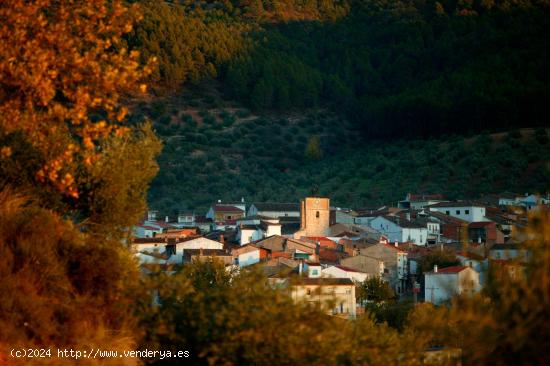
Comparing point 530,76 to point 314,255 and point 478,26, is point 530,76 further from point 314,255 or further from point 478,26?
point 314,255

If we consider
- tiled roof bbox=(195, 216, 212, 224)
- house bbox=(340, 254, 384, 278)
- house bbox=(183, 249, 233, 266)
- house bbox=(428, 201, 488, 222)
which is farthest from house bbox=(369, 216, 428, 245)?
house bbox=(183, 249, 233, 266)

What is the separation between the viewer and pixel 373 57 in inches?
5497

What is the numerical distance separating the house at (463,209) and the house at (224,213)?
14358mm

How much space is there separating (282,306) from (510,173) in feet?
236

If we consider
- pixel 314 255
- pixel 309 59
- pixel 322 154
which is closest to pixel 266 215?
pixel 314 255

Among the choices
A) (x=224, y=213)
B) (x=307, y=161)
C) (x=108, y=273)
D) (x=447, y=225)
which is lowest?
(x=108, y=273)

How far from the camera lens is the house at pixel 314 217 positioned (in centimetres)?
6488

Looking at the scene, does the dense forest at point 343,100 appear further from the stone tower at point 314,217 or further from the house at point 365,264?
the house at point 365,264

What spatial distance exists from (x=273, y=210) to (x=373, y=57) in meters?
70.8

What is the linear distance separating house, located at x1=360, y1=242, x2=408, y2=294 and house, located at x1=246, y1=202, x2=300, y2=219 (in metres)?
17.8

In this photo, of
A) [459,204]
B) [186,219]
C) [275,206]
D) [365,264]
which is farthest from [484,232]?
[186,219]

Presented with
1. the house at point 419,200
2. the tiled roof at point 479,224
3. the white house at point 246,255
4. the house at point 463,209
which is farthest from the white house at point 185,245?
the house at point 419,200

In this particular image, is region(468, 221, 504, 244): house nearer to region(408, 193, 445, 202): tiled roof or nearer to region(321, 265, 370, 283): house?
region(408, 193, 445, 202): tiled roof

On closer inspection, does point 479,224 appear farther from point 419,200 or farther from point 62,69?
point 62,69
